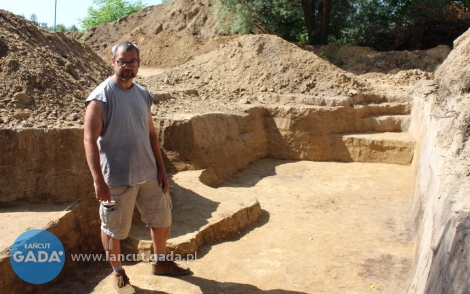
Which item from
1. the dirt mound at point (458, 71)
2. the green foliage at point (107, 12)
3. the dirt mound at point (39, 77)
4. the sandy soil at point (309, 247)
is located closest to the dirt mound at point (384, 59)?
the dirt mound at point (458, 71)

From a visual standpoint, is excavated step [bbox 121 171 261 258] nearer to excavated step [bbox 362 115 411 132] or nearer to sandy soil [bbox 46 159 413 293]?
sandy soil [bbox 46 159 413 293]

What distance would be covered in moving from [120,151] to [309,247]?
2.29 meters

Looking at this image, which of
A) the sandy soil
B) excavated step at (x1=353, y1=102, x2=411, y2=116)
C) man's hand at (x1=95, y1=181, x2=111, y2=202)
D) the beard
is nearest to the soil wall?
the sandy soil

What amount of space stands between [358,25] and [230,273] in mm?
14283

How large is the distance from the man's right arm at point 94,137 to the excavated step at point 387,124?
632 cm

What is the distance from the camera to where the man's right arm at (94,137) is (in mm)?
3084

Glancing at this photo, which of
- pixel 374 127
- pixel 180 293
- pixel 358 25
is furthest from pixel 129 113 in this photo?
pixel 358 25

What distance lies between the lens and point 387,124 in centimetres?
856

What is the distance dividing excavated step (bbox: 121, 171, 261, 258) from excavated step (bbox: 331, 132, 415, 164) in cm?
314

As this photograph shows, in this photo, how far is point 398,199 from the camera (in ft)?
20.3

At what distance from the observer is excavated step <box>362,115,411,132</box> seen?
8.55 m

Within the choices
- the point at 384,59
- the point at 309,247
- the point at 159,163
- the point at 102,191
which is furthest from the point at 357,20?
the point at 102,191

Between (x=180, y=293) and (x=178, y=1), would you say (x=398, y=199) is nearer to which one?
(x=180, y=293)

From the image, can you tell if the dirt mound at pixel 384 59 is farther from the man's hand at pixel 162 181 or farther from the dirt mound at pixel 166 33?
the man's hand at pixel 162 181
